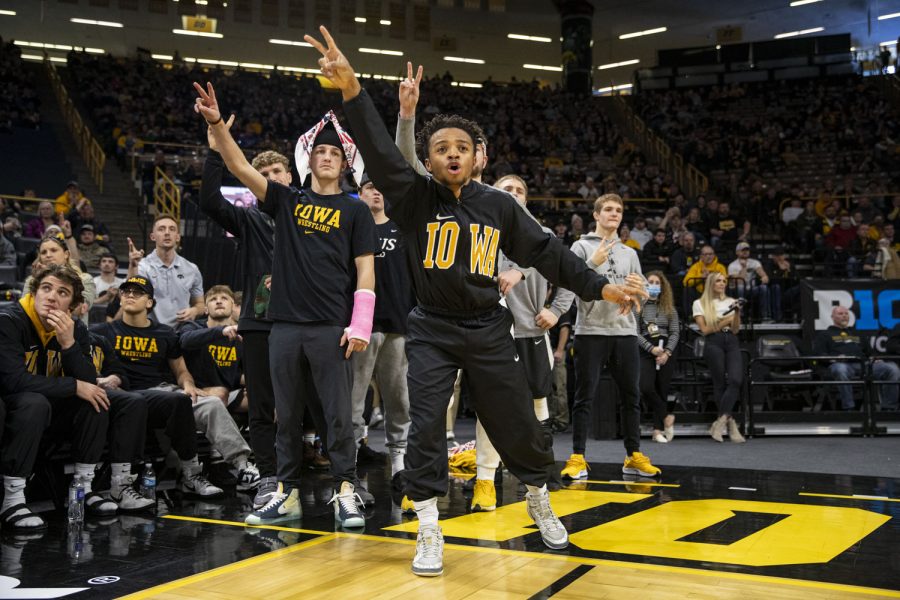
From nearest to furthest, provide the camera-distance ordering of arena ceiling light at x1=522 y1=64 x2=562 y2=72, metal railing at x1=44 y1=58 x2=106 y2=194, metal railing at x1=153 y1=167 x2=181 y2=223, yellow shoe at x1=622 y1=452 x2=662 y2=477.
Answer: yellow shoe at x1=622 y1=452 x2=662 y2=477 → metal railing at x1=153 y1=167 x2=181 y2=223 → metal railing at x1=44 y1=58 x2=106 y2=194 → arena ceiling light at x1=522 y1=64 x2=562 y2=72

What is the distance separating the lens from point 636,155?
23.7 metres

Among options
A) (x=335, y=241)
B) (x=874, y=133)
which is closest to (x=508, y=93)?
(x=874, y=133)

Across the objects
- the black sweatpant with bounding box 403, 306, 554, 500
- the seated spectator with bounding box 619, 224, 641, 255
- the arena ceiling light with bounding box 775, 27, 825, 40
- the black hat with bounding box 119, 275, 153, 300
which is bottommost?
the black sweatpant with bounding box 403, 306, 554, 500

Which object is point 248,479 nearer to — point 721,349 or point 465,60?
point 721,349

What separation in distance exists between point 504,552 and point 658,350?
193 inches

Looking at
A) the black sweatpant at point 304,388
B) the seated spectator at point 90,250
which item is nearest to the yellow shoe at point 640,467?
the black sweatpant at point 304,388

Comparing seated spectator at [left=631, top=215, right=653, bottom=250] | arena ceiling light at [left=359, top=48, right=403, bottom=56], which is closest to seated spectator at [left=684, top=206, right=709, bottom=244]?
seated spectator at [left=631, top=215, right=653, bottom=250]

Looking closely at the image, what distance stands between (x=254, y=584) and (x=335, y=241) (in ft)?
6.07

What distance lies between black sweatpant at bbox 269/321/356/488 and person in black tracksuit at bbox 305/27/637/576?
77 centimetres

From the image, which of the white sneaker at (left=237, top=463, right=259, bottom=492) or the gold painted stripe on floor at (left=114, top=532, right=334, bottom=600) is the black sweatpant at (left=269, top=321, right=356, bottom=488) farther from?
the white sneaker at (left=237, top=463, right=259, bottom=492)

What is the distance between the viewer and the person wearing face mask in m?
8.27

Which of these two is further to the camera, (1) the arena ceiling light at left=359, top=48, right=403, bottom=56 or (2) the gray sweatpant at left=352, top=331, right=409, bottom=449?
(1) the arena ceiling light at left=359, top=48, right=403, bottom=56

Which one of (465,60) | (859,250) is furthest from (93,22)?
(859,250)

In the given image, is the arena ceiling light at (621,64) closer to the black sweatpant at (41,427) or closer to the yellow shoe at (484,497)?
the yellow shoe at (484,497)
